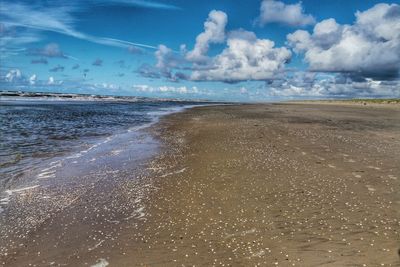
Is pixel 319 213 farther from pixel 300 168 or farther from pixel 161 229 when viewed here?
pixel 300 168

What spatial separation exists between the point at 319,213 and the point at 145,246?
462 centimetres

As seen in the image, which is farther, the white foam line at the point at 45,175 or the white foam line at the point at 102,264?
the white foam line at the point at 45,175

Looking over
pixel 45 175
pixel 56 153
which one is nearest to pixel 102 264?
pixel 45 175

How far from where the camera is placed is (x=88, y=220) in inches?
349

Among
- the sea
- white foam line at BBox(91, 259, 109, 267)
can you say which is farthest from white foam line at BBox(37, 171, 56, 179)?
white foam line at BBox(91, 259, 109, 267)

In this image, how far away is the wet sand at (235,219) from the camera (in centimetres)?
690

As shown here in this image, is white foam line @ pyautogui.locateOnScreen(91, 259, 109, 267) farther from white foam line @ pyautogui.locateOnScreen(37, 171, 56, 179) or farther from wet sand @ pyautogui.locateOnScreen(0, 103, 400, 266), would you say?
white foam line @ pyautogui.locateOnScreen(37, 171, 56, 179)

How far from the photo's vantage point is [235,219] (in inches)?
346

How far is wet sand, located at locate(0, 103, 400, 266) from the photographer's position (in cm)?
690

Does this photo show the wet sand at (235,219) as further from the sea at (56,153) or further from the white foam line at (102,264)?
the sea at (56,153)

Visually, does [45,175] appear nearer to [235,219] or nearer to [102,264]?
[102,264]

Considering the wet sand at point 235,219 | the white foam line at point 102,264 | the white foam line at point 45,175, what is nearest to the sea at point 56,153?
the white foam line at point 45,175

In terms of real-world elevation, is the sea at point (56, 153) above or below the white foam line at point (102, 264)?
above

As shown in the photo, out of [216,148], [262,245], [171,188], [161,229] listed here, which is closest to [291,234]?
[262,245]
